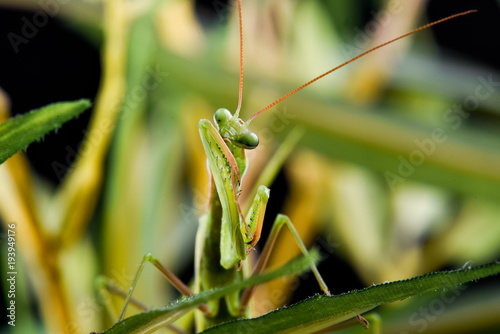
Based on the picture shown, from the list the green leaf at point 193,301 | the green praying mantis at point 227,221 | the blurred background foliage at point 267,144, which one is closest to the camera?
the green leaf at point 193,301

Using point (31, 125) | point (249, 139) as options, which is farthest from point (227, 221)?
point (31, 125)

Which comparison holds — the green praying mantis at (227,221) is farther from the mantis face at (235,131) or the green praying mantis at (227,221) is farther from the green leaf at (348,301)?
the green leaf at (348,301)

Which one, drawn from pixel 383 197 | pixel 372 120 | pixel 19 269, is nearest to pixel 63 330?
pixel 19 269

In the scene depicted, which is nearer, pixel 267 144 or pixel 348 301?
pixel 348 301

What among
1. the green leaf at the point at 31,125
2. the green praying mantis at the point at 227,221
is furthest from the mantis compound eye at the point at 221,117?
the green leaf at the point at 31,125

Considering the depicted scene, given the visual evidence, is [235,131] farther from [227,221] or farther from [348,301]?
[348,301]
